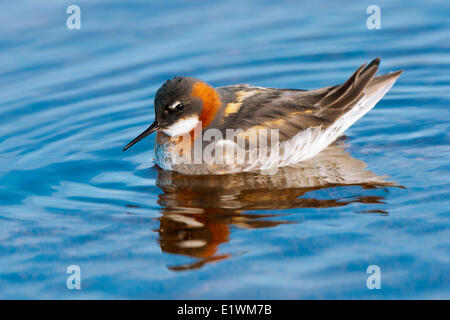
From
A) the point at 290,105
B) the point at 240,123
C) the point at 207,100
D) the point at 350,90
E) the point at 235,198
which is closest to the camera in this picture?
the point at 235,198

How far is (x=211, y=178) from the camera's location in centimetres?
891

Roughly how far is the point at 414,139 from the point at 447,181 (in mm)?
1398

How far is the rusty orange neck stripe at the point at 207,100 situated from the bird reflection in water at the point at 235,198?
2.40 feet

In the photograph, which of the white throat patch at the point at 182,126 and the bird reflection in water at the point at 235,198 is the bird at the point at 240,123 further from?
the bird reflection in water at the point at 235,198

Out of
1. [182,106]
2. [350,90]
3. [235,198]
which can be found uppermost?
[350,90]

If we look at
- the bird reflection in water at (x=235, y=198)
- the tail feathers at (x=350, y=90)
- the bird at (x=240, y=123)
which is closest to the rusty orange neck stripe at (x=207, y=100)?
the bird at (x=240, y=123)

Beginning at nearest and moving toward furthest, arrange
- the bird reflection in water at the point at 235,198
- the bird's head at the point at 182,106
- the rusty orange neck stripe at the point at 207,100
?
the bird reflection in water at the point at 235,198, the bird's head at the point at 182,106, the rusty orange neck stripe at the point at 207,100

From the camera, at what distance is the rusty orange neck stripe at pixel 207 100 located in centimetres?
879

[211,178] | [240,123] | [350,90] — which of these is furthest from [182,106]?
[350,90]

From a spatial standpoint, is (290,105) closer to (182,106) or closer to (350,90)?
(350,90)

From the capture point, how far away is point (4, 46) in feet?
40.7

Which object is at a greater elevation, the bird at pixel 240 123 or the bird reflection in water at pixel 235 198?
the bird at pixel 240 123

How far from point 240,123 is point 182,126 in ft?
2.47

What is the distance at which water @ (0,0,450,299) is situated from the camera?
669cm
